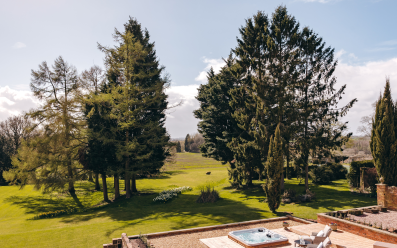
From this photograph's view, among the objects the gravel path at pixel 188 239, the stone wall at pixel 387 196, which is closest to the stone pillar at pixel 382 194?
the stone wall at pixel 387 196

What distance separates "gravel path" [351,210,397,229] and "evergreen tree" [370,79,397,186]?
3541 millimetres

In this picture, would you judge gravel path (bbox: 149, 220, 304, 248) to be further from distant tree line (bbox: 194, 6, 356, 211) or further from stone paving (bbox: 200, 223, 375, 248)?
distant tree line (bbox: 194, 6, 356, 211)

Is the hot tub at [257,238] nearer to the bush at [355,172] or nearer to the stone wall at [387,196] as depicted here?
the stone wall at [387,196]

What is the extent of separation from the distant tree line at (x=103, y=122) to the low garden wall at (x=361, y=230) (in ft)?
52.6

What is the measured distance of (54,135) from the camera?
26.8 m

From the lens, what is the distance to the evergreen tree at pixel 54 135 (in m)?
25.6

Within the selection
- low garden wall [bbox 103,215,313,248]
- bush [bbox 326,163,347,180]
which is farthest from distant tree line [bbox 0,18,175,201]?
bush [bbox 326,163,347,180]

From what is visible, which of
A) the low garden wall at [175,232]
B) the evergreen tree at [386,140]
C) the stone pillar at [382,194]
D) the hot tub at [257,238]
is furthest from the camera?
the evergreen tree at [386,140]

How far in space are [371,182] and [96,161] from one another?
2630 centimetres

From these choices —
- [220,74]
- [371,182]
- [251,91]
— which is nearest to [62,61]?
[220,74]

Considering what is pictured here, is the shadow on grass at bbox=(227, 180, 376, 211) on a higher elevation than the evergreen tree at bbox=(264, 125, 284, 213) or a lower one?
lower

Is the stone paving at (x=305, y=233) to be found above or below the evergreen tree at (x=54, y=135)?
below

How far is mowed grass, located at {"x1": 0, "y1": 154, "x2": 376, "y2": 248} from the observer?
14062mm

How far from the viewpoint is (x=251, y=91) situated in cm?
2436
